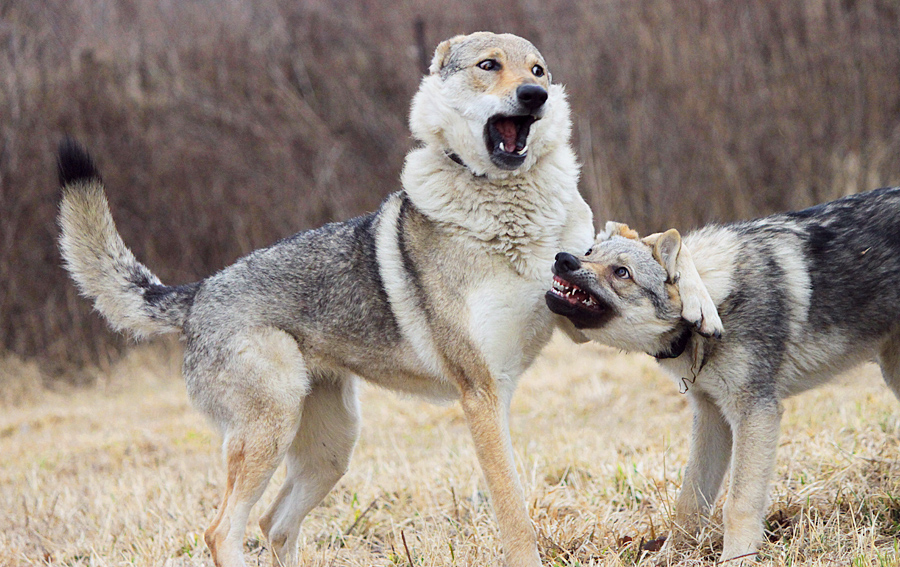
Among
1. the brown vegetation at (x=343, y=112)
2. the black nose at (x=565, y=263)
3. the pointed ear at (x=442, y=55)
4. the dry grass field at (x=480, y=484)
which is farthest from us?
the brown vegetation at (x=343, y=112)

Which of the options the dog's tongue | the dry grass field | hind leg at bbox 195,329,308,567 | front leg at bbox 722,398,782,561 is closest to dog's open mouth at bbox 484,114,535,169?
the dog's tongue

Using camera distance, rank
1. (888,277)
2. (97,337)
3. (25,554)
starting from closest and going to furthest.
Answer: (888,277)
(25,554)
(97,337)

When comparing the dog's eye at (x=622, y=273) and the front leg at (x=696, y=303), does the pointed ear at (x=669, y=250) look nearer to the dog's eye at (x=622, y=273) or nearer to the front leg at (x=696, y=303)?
the front leg at (x=696, y=303)

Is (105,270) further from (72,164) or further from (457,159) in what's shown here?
(457,159)

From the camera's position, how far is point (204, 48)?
12.9 m

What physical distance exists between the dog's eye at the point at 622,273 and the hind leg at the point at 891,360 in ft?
4.27

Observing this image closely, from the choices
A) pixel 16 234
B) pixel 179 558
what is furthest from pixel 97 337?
pixel 179 558

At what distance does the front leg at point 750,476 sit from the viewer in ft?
12.0

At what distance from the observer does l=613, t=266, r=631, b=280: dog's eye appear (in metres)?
3.94

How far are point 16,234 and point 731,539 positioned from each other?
1044 centimetres

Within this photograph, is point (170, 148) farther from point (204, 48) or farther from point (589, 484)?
point (589, 484)

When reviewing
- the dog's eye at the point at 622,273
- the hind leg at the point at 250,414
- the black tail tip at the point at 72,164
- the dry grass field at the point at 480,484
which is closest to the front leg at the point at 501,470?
the dry grass field at the point at 480,484

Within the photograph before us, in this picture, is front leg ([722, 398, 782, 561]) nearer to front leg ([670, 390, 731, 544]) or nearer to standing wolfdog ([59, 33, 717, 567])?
front leg ([670, 390, 731, 544])

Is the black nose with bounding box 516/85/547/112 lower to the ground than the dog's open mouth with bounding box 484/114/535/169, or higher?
higher
